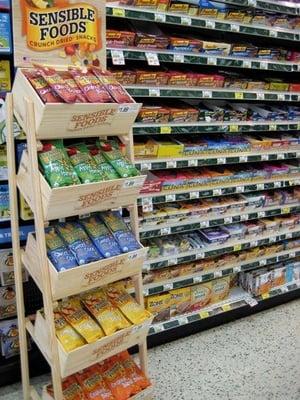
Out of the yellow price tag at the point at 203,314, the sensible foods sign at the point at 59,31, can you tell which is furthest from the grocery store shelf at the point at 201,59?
the yellow price tag at the point at 203,314

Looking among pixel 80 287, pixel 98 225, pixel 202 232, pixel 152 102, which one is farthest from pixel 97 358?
pixel 152 102

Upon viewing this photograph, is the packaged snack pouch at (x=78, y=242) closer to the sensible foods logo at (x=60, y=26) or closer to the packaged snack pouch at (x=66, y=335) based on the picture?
the packaged snack pouch at (x=66, y=335)

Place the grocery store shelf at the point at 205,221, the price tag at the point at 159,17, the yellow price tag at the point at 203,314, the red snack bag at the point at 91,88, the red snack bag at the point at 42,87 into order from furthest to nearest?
the yellow price tag at the point at 203,314, the grocery store shelf at the point at 205,221, the price tag at the point at 159,17, the red snack bag at the point at 91,88, the red snack bag at the point at 42,87

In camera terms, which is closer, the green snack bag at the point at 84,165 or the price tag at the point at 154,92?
the green snack bag at the point at 84,165

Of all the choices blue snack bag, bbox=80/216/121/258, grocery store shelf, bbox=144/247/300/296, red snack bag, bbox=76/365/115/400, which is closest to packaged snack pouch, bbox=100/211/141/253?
blue snack bag, bbox=80/216/121/258

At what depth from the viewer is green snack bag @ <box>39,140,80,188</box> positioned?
155cm

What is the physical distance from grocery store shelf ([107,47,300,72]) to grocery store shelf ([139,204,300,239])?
3.21 feet

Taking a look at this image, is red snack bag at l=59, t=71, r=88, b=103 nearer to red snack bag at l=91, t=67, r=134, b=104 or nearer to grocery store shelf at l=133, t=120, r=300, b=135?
red snack bag at l=91, t=67, r=134, b=104

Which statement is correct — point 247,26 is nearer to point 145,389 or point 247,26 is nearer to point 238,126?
point 238,126

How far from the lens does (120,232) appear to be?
1.84 m

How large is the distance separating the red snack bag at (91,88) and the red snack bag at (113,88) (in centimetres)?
2

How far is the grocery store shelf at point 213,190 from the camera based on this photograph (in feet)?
8.16

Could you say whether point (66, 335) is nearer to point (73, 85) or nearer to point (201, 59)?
point (73, 85)

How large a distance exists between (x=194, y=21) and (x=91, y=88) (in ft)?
3.25
